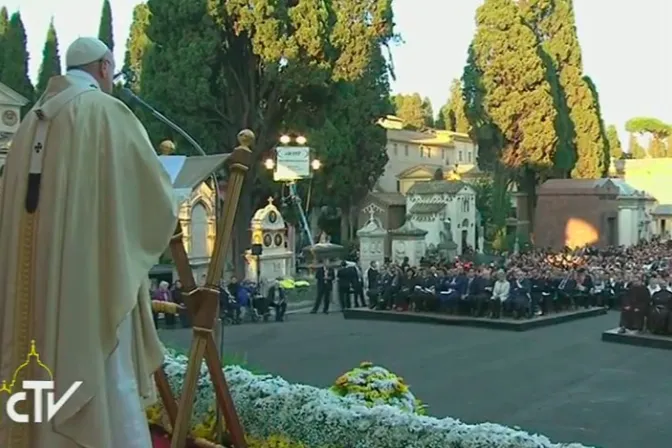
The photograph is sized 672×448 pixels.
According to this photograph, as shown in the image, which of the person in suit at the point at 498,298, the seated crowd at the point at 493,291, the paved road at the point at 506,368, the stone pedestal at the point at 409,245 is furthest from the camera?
the stone pedestal at the point at 409,245

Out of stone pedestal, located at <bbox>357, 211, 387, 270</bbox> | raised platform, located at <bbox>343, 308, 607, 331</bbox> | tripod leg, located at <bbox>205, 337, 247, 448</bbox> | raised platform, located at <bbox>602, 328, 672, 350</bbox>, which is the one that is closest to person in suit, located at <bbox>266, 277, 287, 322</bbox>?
raised platform, located at <bbox>343, 308, 607, 331</bbox>

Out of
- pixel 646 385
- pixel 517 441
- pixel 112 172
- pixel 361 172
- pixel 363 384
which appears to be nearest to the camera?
pixel 112 172

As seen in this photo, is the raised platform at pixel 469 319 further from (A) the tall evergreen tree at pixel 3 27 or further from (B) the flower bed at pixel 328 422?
(A) the tall evergreen tree at pixel 3 27

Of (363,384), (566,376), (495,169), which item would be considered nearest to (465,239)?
(495,169)

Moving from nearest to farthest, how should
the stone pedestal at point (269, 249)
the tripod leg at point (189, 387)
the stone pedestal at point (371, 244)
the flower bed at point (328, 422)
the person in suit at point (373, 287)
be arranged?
1. the tripod leg at point (189, 387)
2. the flower bed at point (328, 422)
3. the person in suit at point (373, 287)
4. the stone pedestal at point (269, 249)
5. the stone pedestal at point (371, 244)

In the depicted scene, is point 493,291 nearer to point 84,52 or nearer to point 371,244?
point 371,244

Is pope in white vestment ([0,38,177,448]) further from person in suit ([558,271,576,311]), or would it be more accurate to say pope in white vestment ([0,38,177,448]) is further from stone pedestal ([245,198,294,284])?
stone pedestal ([245,198,294,284])

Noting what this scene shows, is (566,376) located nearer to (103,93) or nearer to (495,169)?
(103,93)

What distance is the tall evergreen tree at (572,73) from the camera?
46094 mm

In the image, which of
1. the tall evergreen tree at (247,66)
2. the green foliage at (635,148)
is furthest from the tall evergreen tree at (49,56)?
the green foliage at (635,148)

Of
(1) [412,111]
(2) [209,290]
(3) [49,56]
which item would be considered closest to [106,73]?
(2) [209,290]

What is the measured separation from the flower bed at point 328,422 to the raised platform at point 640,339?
11.5 metres

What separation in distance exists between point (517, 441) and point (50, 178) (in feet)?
10.5

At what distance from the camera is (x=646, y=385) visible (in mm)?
11930
